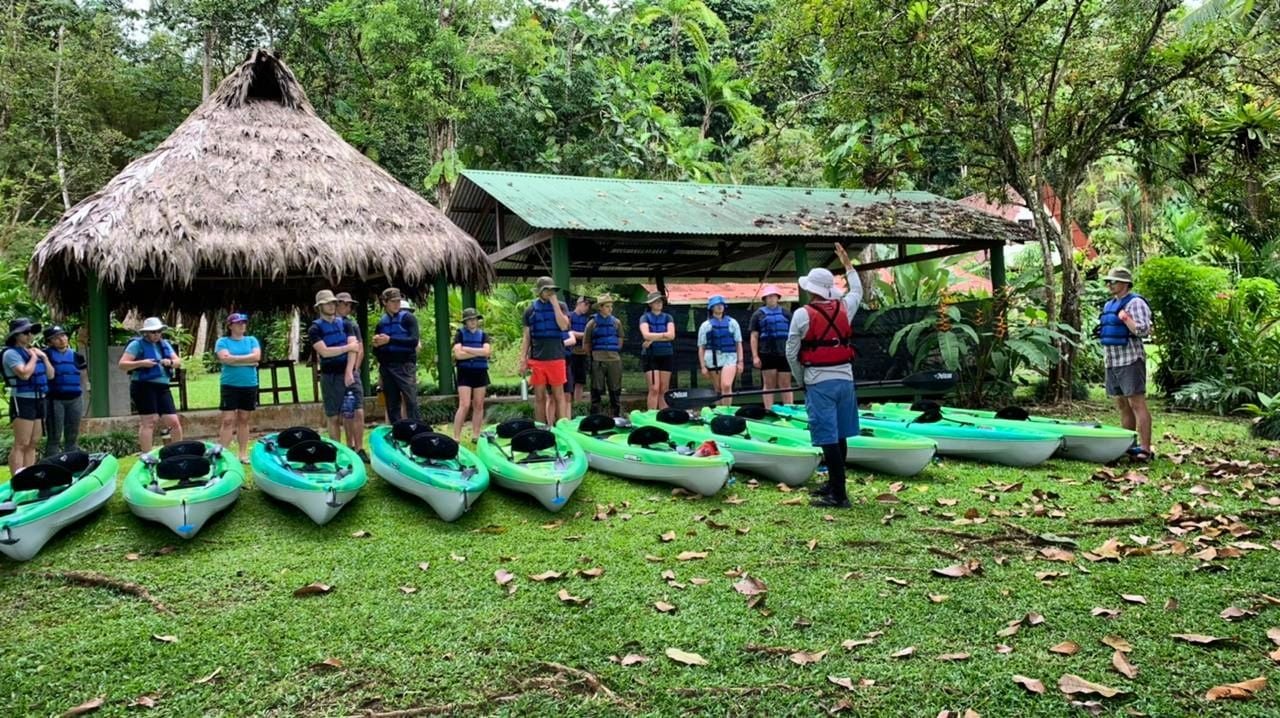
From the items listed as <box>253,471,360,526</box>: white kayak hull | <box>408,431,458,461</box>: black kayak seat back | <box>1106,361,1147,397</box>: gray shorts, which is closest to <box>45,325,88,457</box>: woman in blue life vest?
<box>253,471,360,526</box>: white kayak hull

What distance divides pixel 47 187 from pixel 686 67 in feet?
63.9

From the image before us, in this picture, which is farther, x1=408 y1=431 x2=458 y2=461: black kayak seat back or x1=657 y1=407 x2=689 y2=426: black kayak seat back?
x1=657 y1=407 x2=689 y2=426: black kayak seat back

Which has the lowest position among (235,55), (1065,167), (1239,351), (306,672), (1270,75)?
(306,672)

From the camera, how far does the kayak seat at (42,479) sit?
6047mm

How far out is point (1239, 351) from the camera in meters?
11.4

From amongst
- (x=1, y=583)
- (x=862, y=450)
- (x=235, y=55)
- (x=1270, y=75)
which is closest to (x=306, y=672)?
(x=1, y=583)

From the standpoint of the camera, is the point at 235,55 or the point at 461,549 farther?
the point at 235,55

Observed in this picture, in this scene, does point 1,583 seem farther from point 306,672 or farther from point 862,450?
point 862,450

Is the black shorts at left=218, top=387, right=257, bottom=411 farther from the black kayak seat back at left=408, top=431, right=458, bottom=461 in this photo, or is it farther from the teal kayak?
the teal kayak

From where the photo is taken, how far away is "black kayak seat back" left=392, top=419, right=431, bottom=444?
7266mm

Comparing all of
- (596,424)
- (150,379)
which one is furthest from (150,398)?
(596,424)

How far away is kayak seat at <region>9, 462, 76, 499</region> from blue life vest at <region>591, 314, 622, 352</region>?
18.8 feet

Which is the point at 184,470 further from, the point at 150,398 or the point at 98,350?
the point at 98,350

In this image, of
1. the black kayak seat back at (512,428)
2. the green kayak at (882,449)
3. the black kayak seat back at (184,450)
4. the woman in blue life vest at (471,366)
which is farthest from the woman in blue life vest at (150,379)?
the green kayak at (882,449)
